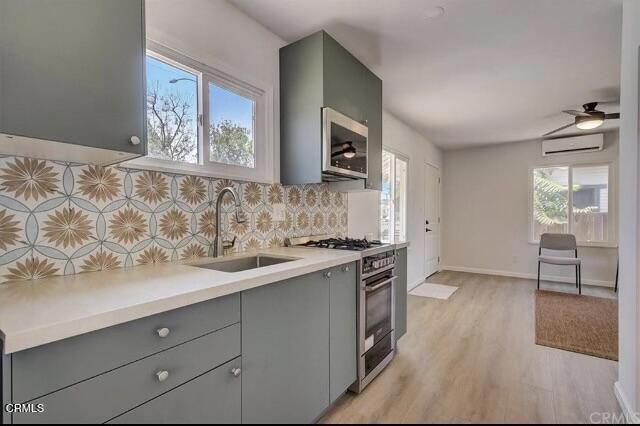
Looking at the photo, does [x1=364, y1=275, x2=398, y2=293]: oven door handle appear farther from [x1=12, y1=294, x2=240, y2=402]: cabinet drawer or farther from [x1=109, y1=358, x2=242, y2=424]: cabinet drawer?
[x1=12, y1=294, x2=240, y2=402]: cabinet drawer

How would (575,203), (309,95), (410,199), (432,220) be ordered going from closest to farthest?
(309,95), (410,199), (575,203), (432,220)

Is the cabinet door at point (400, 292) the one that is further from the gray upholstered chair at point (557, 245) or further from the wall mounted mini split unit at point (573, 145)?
the wall mounted mini split unit at point (573, 145)

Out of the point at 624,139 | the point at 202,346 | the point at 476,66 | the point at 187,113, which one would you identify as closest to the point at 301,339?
the point at 202,346

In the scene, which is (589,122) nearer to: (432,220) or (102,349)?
(432,220)

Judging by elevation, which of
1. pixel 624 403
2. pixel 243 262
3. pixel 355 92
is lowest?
pixel 624 403

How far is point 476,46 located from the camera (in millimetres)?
2359

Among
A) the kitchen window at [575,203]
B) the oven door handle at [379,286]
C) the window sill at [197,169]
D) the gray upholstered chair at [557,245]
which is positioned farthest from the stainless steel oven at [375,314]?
the kitchen window at [575,203]

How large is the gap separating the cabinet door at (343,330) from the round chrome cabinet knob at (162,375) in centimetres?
93

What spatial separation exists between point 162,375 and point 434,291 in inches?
167

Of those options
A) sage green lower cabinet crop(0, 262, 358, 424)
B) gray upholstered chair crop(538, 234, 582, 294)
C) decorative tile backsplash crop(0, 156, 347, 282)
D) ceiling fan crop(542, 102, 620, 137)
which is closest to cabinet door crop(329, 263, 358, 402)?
sage green lower cabinet crop(0, 262, 358, 424)

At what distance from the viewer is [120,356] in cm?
83

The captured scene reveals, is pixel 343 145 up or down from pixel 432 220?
up

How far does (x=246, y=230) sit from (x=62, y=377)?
1282 millimetres

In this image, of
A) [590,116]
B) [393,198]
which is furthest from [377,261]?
[590,116]
